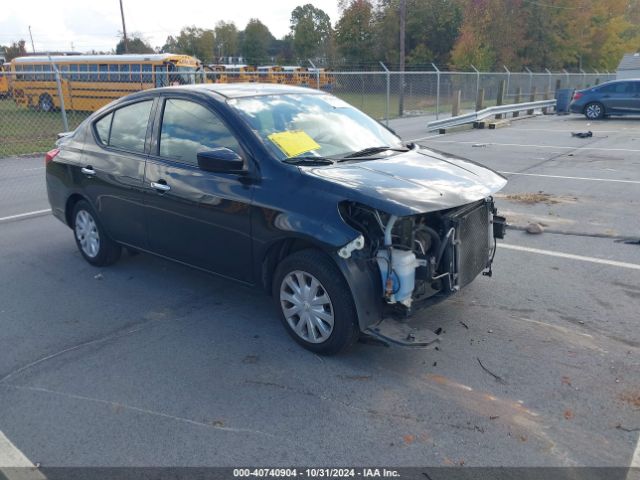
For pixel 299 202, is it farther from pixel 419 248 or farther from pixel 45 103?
pixel 45 103

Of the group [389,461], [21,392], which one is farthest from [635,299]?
[21,392]

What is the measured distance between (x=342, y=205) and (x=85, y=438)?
1.98m

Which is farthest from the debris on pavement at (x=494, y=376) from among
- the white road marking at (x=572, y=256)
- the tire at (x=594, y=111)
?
the tire at (x=594, y=111)

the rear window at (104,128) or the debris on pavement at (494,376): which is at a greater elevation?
the rear window at (104,128)

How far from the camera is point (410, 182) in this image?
3836 mm

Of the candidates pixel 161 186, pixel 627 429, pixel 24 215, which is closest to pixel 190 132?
pixel 161 186

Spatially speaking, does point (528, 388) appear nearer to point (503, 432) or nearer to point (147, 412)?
point (503, 432)

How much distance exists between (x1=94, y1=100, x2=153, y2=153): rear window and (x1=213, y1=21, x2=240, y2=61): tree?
7436cm

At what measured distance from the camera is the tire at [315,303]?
12.0ft

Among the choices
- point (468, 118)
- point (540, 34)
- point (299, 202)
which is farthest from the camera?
point (540, 34)

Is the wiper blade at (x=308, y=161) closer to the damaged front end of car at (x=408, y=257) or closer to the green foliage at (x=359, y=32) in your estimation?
the damaged front end of car at (x=408, y=257)

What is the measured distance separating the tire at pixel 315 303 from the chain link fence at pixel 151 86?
1336 cm

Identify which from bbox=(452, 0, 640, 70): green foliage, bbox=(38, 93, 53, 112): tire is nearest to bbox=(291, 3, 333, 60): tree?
bbox=(452, 0, 640, 70): green foliage

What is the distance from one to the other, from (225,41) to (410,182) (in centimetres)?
7763
